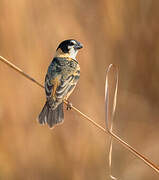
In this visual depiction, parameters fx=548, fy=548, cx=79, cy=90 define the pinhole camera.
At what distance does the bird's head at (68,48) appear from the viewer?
3564mm

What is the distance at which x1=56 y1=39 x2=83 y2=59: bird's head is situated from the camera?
356 cm

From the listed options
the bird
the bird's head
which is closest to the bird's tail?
the bird

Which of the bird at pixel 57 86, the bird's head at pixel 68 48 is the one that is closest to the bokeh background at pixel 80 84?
the bird's head at pixel 68 48

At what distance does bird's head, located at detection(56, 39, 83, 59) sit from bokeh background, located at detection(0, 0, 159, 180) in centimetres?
14

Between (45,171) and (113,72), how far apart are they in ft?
3.23

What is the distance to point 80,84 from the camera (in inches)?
152

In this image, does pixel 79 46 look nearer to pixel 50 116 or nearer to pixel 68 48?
pixel 68 48

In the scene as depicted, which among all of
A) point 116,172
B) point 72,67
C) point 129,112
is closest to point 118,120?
point 129,112

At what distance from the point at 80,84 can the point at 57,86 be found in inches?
30.5

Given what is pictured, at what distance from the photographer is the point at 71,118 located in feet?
12.9

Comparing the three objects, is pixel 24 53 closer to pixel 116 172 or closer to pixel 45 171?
pixel 45 171

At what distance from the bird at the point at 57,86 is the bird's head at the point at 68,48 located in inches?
2.0

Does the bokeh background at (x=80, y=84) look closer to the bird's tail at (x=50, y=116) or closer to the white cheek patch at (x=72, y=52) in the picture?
the white cheek patch at (x=72, y=52)

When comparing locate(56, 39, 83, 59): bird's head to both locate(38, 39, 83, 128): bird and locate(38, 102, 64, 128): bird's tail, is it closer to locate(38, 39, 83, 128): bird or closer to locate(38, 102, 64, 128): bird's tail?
locate(38, 39, 83, 128): bird
